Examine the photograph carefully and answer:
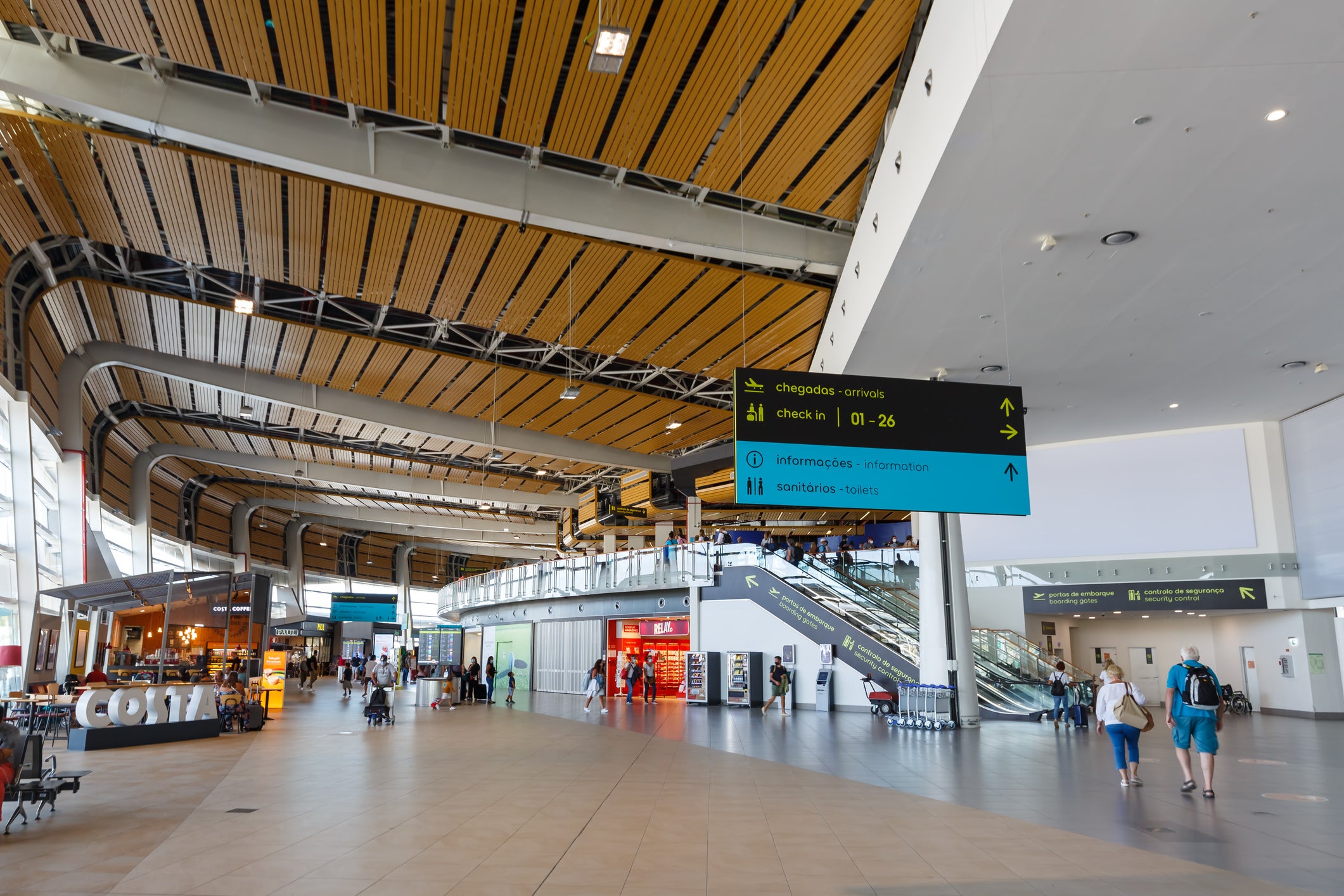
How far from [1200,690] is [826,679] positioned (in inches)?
465

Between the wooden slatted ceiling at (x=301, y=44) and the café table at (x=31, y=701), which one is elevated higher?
the wooden slatted ceiling at (x=301, y=44)

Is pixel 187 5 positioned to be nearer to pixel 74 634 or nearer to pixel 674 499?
pixel 74 634

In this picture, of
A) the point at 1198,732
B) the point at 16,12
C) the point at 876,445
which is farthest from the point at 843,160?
the point at 16,12

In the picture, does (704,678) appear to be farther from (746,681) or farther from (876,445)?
(876,445)

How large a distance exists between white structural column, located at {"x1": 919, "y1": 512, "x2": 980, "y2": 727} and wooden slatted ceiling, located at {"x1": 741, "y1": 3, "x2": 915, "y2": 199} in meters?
7.76

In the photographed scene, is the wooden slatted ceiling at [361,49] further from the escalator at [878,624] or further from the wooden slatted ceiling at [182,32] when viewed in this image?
the escalator at [878,624]

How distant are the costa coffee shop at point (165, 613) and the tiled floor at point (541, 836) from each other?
7266mm

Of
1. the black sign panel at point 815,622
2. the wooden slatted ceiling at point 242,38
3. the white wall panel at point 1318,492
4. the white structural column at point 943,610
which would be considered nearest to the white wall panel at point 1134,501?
the white wall panel at point 1318,492

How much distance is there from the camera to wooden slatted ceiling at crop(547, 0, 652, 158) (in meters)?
8.94

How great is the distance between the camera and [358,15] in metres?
8.99

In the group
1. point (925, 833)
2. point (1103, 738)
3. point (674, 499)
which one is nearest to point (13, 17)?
point (925, 833)

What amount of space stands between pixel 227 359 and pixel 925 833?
2134cm

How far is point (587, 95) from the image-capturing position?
1011 cm

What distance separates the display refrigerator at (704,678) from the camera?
22.7 metres
